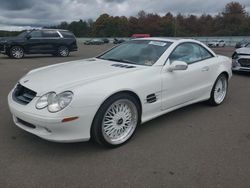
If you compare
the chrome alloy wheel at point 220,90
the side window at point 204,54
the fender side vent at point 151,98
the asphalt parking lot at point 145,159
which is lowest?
the asphalt parking lot at point 145,159

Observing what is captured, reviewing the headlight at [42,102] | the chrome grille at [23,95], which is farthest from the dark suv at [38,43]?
the headlight at [42,102]

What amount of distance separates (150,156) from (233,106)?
3.01m

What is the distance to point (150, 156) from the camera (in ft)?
11.3

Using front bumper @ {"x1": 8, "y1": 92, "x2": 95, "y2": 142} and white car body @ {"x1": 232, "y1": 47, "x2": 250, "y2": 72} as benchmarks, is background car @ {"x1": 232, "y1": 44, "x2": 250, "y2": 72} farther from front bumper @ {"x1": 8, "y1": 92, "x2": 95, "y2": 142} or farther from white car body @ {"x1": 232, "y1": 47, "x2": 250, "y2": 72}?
front bumper @ {"x1": 8, "y1": 92, "x2": 95, "y2": 142}

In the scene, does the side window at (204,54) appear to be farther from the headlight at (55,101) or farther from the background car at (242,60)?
the background car at (242,60)

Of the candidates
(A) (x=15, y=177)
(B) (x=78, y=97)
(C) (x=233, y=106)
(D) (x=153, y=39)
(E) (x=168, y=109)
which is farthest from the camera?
(C) (x=233, y=106)

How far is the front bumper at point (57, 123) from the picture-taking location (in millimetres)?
3156

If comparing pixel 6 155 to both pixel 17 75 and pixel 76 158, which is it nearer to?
pixel 76 158

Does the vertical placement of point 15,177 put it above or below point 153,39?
below

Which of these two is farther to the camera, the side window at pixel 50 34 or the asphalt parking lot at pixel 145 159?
the side window at pixel 50 34

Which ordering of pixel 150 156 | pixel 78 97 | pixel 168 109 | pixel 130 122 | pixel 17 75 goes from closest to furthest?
pixel 78 97 → pixel 150 156 → pixel 130 122 → pixel 168 109 → pixel 17 75

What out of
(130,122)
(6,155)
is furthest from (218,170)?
(6,155)

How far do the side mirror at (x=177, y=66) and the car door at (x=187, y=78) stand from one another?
67mm

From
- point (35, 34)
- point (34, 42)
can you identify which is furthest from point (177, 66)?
point (35, 34)
